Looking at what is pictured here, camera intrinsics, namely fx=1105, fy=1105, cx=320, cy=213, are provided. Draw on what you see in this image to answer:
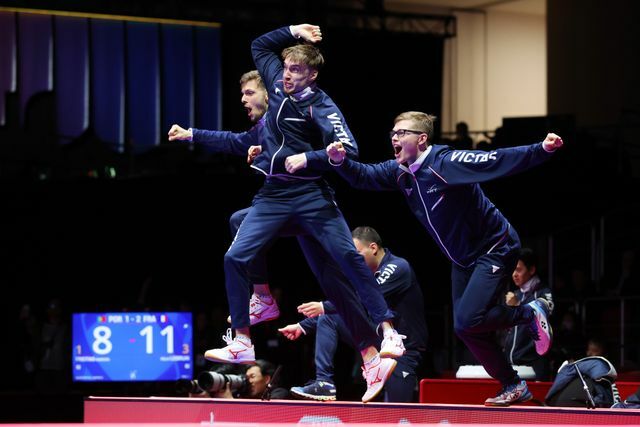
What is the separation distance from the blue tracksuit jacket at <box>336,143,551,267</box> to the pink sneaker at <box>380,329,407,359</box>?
0.55 m

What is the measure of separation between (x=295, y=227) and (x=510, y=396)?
140 cm

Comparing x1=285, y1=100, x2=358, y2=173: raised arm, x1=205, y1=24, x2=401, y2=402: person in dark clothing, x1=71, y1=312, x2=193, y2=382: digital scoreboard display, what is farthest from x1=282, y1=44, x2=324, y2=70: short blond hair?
x1=71, y1=312, x2=193, y2=382: digital scoreboard display

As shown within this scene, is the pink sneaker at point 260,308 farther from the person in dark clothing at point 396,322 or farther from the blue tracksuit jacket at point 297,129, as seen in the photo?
the blue tracksuit jacket at point 297,129

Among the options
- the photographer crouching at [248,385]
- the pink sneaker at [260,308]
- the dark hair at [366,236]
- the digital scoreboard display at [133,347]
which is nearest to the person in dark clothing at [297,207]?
the pink sneaker at [260,308]

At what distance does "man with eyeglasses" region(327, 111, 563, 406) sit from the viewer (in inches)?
218

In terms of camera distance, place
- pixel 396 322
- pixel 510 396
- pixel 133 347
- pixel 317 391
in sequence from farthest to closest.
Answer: pixel 133 347
pixel 396 322
pixel 317 391
pixel 510 396

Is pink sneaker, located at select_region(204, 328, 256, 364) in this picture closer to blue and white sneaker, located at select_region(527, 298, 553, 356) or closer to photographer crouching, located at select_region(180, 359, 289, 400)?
photographer crouching, located at select_region(180, 359, 289, 400)

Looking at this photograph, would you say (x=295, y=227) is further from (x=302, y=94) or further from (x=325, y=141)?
(x=302, y=94)

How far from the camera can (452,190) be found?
5.55 meters

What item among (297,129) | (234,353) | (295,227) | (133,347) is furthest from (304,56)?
(133,347)

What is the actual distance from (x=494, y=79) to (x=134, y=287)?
8.90 meters

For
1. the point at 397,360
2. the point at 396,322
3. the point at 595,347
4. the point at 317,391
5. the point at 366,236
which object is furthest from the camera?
the point at 595,347

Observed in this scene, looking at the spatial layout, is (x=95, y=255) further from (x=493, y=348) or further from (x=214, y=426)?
(x=214, y=426)

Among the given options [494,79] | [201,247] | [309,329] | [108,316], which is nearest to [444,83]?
[494,79]
